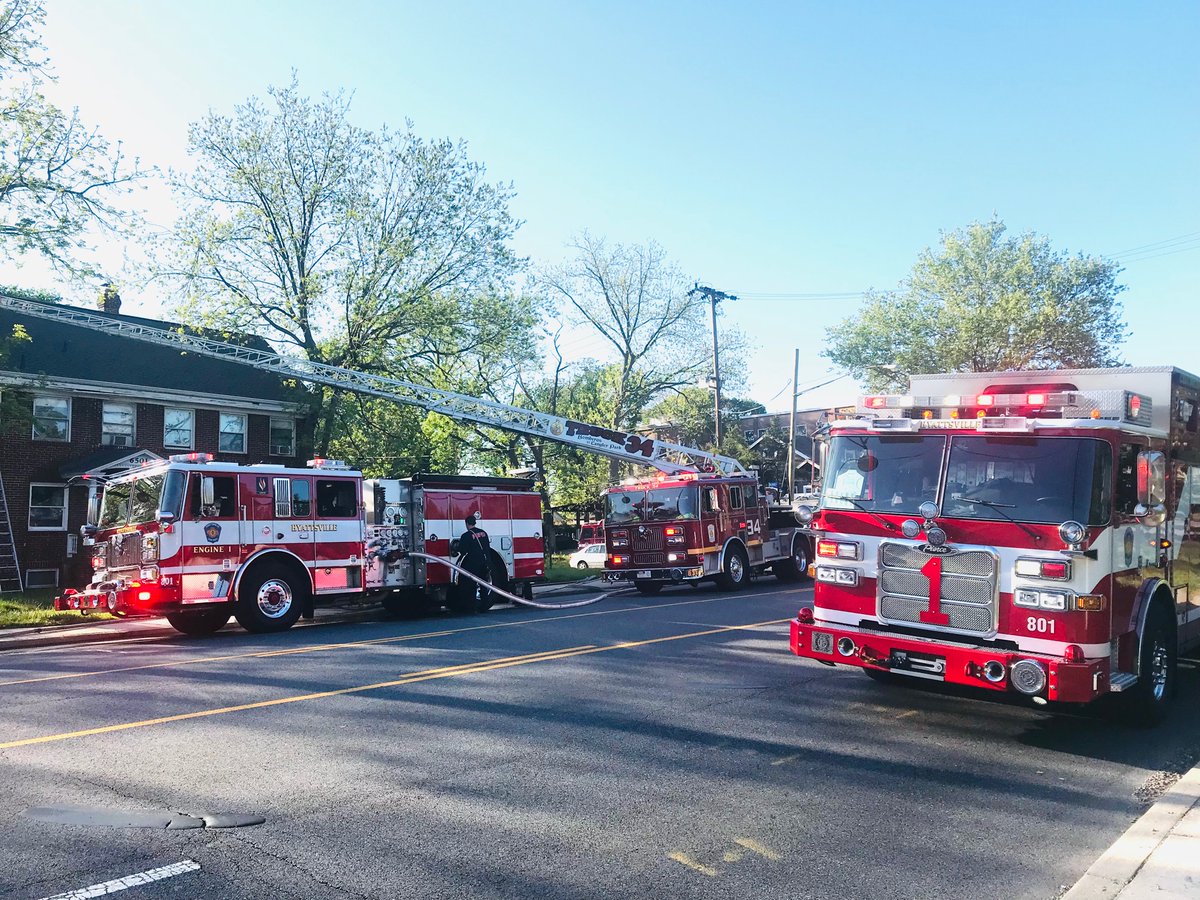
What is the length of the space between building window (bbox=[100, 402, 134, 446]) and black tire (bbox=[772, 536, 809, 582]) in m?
20.0

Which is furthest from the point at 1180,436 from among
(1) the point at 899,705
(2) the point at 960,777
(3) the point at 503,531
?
(3) the point at 503,531

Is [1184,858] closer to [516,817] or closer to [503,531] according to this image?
[516,817]

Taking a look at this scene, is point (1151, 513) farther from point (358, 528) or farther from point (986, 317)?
point (986, 317)

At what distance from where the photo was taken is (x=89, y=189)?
826 inches

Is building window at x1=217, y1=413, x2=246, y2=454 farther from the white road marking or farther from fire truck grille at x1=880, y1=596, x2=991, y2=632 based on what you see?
the white road marking

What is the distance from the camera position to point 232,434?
2994cm

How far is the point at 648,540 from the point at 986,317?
31423 millimetres

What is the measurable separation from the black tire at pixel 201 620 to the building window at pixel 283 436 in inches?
658

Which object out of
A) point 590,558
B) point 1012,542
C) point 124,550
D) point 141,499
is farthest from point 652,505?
point 1012,542

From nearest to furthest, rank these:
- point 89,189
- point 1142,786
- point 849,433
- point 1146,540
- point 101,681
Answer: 1. point 1142,786
2. point 1146,540
3. point 849,433
4. point 101,681
5. point 89,189

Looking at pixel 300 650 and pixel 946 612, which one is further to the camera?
pixel 300 650

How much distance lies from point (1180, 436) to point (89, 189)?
2250 centimetres

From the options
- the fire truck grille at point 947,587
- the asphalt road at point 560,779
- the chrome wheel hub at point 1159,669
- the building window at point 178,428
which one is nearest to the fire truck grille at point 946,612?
the fire truck grille at point 947,587

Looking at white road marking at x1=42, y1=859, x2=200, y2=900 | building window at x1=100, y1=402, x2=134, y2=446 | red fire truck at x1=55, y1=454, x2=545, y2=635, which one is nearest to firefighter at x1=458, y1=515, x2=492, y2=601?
red fire truck at x1=55, y1=454, x2=545, y2=635
